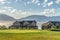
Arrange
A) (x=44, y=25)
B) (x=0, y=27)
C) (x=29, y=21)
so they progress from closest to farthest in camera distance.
Answer: 1. (x=0, y=27)
2. (x=44, y=25)
3. (x=29, y=21)

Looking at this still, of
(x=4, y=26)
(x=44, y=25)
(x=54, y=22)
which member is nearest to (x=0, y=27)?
(x=4, y=26)

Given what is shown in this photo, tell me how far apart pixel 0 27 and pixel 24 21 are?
28511 millimetres

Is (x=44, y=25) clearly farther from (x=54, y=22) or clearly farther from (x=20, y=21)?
(x=20, y=21)

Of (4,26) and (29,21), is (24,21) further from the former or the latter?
(4,26)

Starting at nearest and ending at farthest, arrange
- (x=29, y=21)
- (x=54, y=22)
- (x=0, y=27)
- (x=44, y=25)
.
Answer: (x=0, y=27) < (x=44, y=25) < (x=54, y=22) < (x=29, y=21)

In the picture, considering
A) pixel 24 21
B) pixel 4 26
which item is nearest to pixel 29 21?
pixel 24 21

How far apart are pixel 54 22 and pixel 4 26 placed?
79.0ft

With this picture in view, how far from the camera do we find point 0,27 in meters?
55.4

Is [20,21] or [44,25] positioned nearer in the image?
[44,25]

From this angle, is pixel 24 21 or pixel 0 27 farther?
pixel 24 21

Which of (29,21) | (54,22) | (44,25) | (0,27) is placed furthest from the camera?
(29,21)

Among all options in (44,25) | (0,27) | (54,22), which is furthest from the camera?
(54,22)

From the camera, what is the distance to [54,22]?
2827 inches

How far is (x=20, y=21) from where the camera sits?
83.4 m
